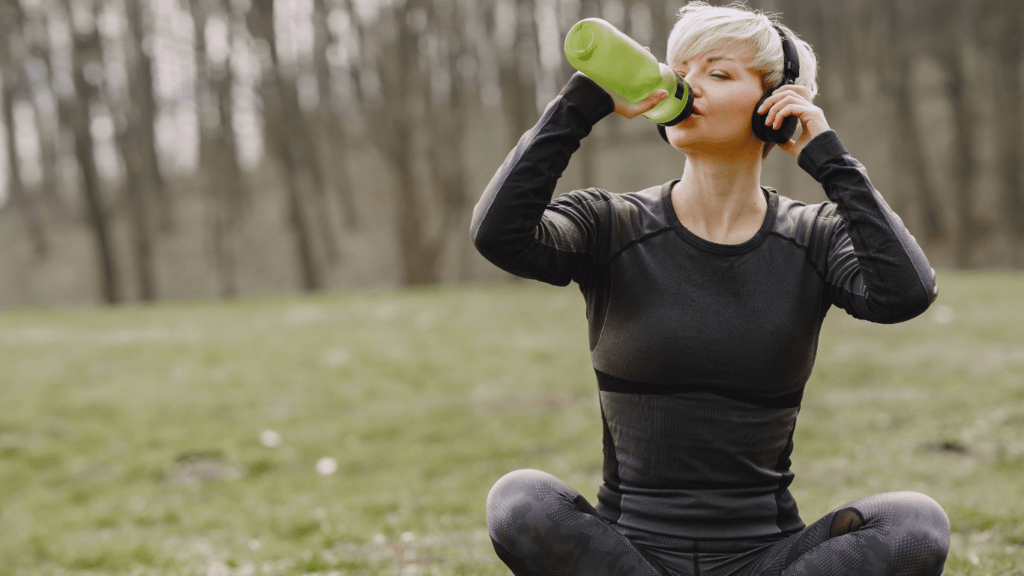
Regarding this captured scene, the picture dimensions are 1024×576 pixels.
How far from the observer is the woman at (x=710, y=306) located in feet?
7.32

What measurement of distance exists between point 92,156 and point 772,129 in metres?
26.1

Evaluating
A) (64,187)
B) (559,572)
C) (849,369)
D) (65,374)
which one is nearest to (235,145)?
(64,187)

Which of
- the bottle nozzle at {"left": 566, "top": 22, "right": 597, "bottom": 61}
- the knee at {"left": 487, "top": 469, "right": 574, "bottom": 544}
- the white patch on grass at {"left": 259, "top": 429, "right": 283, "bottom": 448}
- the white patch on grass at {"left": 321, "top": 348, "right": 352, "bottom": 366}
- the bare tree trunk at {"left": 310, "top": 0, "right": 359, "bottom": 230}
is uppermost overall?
the bare tree trunk at {"left": 310, "top": 0, "right": 359, "bottom": 230}

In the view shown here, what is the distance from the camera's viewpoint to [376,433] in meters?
8.65

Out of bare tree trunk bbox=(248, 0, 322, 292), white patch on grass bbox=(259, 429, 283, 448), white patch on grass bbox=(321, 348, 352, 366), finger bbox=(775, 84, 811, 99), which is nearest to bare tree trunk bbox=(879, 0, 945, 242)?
bare tree trunk bbox=(248, 0, 322, 292)

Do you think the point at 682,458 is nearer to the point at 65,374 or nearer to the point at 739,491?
the point at 739,491

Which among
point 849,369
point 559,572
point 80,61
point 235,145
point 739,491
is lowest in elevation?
point 849,369

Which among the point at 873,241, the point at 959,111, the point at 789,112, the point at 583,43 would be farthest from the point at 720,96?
the point at 959,111

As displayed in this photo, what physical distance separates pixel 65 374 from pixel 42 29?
21263 millimetres

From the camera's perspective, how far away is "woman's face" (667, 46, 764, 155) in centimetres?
233

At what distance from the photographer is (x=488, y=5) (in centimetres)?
2761

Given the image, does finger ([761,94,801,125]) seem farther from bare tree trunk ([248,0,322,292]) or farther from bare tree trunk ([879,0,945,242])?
bare tree trunk ([879,0,945,242])

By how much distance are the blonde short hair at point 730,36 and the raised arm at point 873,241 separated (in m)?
0.28

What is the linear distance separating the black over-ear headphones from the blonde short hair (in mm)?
18
